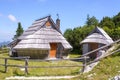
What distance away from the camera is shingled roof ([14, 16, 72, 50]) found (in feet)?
95.7

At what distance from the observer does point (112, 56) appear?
692 inches

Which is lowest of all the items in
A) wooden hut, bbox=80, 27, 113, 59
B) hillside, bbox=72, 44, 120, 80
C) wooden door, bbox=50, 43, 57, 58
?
hillside, bbox=72, 44, 120, 80

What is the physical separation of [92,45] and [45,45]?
890 cm

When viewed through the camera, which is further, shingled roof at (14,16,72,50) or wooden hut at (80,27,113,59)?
wooden hut at (80,27,113,59)

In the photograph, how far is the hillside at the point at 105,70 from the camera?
14.4 metres

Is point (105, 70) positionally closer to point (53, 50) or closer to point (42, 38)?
point (42, 38)

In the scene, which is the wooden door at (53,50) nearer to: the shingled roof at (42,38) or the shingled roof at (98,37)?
the shingled roof at (42,38)

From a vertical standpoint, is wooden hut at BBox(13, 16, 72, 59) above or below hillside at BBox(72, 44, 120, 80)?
above

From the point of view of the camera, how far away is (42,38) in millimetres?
29969

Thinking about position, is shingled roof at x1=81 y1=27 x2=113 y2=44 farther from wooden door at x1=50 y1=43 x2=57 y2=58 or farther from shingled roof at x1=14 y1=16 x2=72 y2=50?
wooden door at x1=50 y1=43 x2=57 y2=58

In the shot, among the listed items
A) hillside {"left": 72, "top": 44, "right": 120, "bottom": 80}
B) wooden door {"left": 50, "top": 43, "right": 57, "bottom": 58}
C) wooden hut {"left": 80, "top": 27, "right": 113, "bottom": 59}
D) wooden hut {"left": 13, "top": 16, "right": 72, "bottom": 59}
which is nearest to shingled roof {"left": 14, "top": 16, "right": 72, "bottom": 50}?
wooden hut {"left": 13, "top": 16, "right": 72, "bottom": 59}

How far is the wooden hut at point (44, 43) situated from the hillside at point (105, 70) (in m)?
13.3

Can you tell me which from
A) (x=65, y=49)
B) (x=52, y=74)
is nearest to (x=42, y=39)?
(x=65, y=49)

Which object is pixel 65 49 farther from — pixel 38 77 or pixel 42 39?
pixel 38 77
